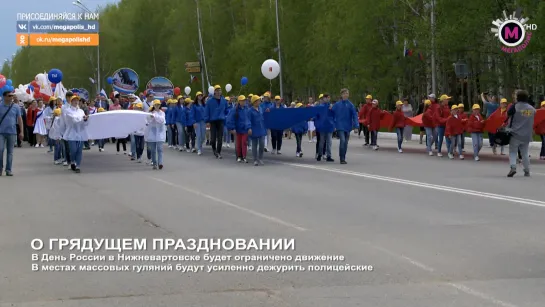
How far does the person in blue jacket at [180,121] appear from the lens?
106ft

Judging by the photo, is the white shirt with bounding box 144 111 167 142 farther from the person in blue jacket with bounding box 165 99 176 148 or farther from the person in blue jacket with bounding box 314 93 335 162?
the person in blue jacket with bounding box 165 99 176 148

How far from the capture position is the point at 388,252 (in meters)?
9.96

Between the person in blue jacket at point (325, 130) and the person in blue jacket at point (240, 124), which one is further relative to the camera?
the person in blue jacket at point (325, 130)

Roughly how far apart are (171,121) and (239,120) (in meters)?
8.79

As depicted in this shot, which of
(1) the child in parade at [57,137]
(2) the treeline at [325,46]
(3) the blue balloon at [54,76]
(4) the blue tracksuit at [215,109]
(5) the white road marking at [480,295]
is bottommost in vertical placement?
(5) the white road marking at [480,295]

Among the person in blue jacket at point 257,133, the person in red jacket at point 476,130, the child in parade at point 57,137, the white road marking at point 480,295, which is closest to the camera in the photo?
the white road marking at point 480,295

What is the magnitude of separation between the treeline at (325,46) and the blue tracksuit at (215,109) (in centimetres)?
1155

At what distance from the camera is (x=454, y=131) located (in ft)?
85.5

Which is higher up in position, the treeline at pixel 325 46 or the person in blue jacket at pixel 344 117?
the treeline at pixel 325 46

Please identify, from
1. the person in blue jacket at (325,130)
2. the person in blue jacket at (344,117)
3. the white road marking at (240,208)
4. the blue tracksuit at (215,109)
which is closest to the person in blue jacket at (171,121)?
the blue tracksuit at (215,109)

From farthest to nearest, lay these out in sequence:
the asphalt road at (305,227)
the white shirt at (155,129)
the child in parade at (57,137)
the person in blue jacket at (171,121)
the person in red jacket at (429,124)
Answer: the person in blue jacket at (171,121) → the person in red jacket at (429,124) → the child in parade at (57,137) → the white shirt at (155,129) → the asphalt road at (305,227)

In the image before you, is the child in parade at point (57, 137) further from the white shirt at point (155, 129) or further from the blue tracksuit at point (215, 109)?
the blue tracksuit at point (215, 109)

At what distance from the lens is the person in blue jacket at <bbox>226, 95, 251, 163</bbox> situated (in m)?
24.8

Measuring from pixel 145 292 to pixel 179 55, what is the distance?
88184 millimetres
